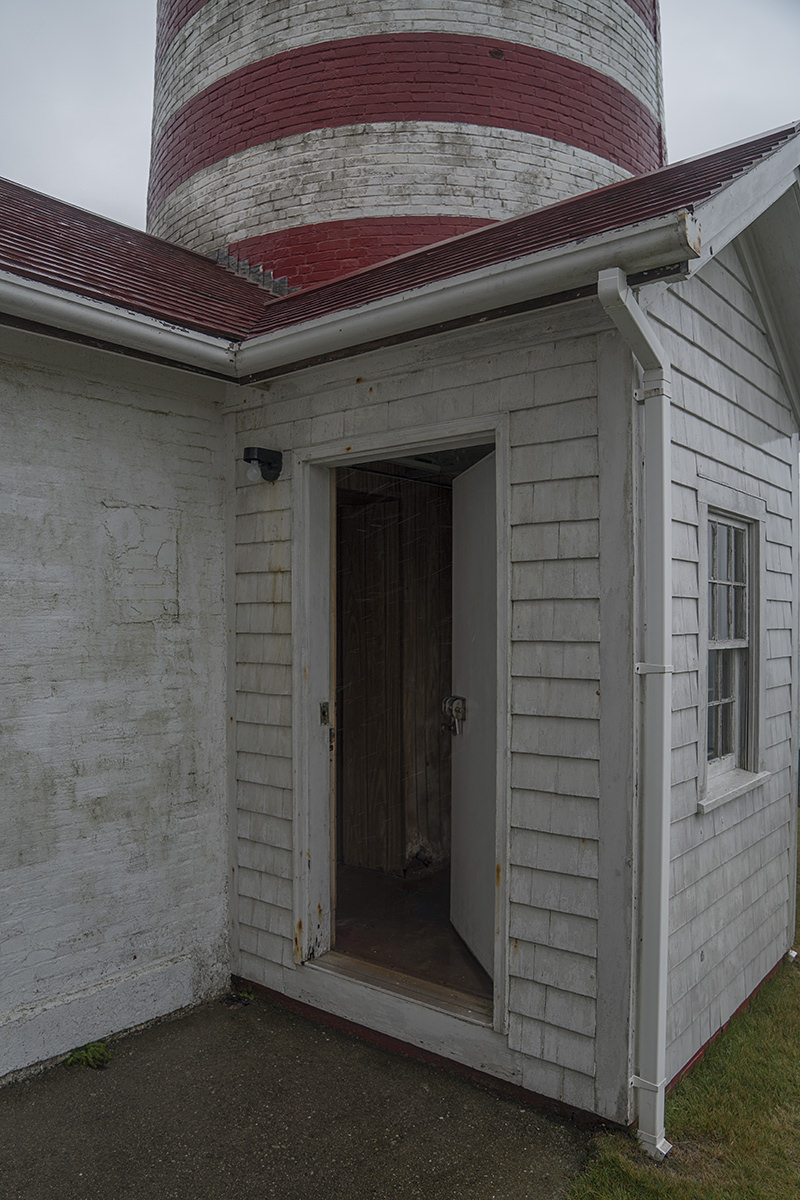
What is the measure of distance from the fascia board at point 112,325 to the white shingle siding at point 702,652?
6.62 feet

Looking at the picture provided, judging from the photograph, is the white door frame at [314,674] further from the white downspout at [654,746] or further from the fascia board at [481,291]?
the white downspout at [654,746]

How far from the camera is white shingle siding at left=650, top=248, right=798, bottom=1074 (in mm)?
3287

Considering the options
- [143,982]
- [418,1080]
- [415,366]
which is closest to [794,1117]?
[418,1080]

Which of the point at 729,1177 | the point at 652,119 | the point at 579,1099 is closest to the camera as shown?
the point at 729,1177

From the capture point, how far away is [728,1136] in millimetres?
3008

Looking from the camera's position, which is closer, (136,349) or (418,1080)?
(418,1080)

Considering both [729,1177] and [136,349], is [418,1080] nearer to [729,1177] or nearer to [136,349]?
[729,1177]

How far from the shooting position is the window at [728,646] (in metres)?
3.88

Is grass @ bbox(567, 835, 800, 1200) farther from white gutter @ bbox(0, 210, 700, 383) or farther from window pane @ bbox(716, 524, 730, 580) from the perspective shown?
white gutter @ bbox(0, 210, 700, 383)

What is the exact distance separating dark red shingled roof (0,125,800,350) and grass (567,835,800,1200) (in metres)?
3.14

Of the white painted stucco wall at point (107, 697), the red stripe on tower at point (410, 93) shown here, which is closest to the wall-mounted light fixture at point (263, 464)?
the white painted stucco wall at point (107, 697)

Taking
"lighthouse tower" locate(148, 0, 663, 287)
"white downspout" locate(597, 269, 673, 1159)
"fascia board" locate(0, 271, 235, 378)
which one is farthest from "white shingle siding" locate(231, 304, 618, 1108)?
"lighthouse tower" locate(148, 0, 663, 287)

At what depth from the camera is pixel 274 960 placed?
4047 millimetres

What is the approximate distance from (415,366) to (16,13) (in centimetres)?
1298
